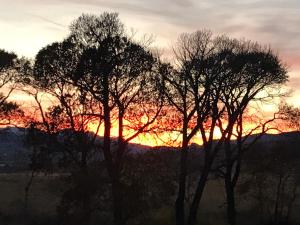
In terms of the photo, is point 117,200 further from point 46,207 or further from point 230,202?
point 46,207

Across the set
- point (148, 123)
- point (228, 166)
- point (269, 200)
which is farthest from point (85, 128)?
point (269, 200)

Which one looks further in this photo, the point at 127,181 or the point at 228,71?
the point at 228,71

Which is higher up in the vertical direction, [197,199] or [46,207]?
[197,199]

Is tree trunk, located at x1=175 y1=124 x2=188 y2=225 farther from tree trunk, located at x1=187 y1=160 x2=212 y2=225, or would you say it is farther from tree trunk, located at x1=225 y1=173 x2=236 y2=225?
tree trunk, located at x1=225 y1=173 x2=236 y2=225

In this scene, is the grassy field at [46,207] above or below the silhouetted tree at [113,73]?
below

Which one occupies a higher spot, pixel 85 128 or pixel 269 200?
pixel 85 128

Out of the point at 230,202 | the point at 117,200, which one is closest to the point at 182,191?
the point at 230,202

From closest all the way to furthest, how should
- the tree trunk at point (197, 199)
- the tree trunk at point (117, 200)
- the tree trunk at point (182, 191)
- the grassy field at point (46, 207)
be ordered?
the tree trunk at point (117, 200), the tree trunk at point (182, 191), the tree trunk at point (197, 199), the grassy field at point (46, 207)

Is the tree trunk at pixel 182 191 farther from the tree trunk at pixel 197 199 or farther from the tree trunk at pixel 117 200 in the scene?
the tree trunk at pixel 117 200

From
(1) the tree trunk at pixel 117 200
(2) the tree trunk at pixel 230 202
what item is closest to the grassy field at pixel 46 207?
(2) the tree trunk at pixel 230 202

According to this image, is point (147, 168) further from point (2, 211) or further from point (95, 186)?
point (2, 211)

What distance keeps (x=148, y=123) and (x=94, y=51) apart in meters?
6.00

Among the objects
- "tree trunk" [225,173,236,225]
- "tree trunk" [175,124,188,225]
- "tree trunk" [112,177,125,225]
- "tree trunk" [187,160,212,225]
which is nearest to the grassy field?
"tree trunk" [225,173,236,225]

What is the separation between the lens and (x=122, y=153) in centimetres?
3612
